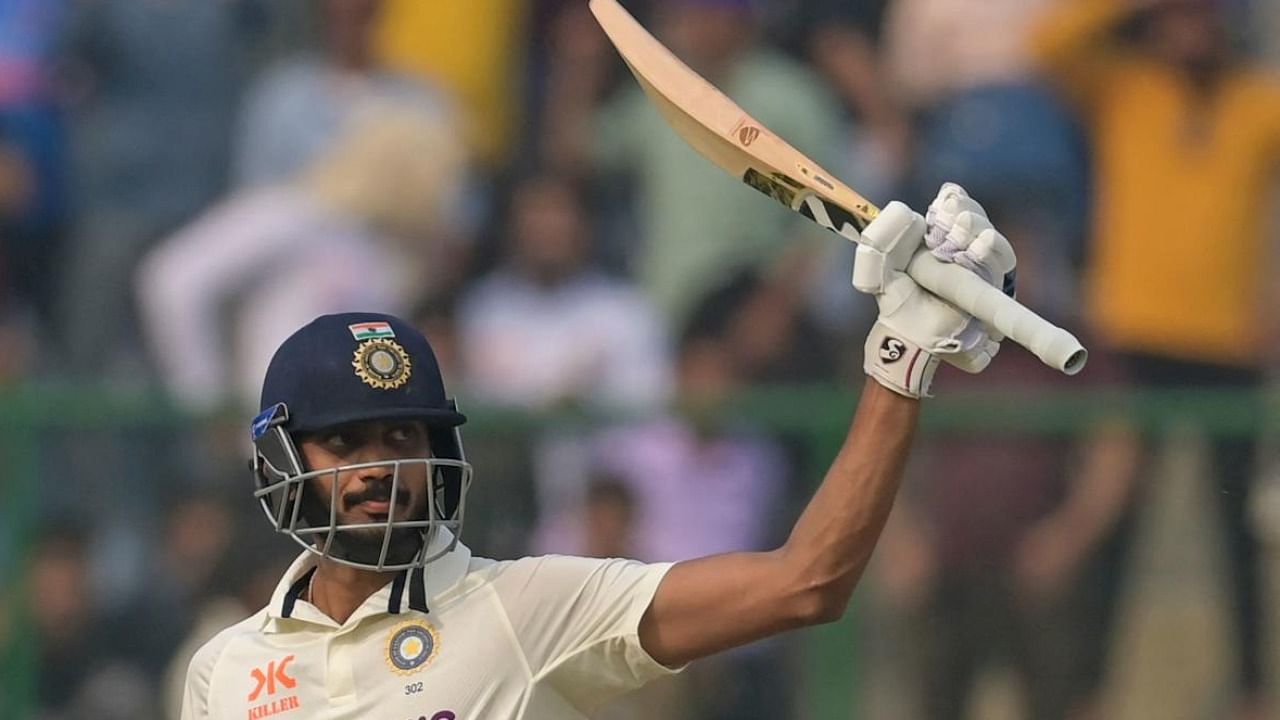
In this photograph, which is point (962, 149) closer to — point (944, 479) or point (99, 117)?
point (944, 479)

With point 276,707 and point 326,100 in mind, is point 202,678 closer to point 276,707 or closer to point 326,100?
point 276,707

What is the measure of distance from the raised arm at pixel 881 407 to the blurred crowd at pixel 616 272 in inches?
148

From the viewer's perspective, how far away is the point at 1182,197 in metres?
8.13

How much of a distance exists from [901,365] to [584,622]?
2.38ft

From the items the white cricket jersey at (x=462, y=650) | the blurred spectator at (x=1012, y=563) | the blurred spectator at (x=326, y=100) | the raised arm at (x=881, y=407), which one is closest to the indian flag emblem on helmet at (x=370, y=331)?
the white cricket jersey at (x=462, y=650)

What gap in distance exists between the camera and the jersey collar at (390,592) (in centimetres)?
409

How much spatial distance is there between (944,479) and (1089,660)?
2.33 ft

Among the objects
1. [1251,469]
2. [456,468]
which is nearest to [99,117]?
[1251,469]

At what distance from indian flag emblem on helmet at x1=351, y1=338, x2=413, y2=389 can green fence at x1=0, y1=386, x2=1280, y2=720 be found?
12.1 ft

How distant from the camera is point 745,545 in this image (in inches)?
299

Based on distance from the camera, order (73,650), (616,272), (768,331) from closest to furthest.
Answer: (73,650) → (768,331) → (616,272)

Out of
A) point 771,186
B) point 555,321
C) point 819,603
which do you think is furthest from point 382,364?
point 555,321

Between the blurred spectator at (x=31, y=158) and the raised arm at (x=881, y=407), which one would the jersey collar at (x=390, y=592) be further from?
the blurred spectator at (x=31, y=158)

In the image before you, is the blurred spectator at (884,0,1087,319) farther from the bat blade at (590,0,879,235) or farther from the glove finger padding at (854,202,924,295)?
the glove finger padding at (854,202,924,295)
